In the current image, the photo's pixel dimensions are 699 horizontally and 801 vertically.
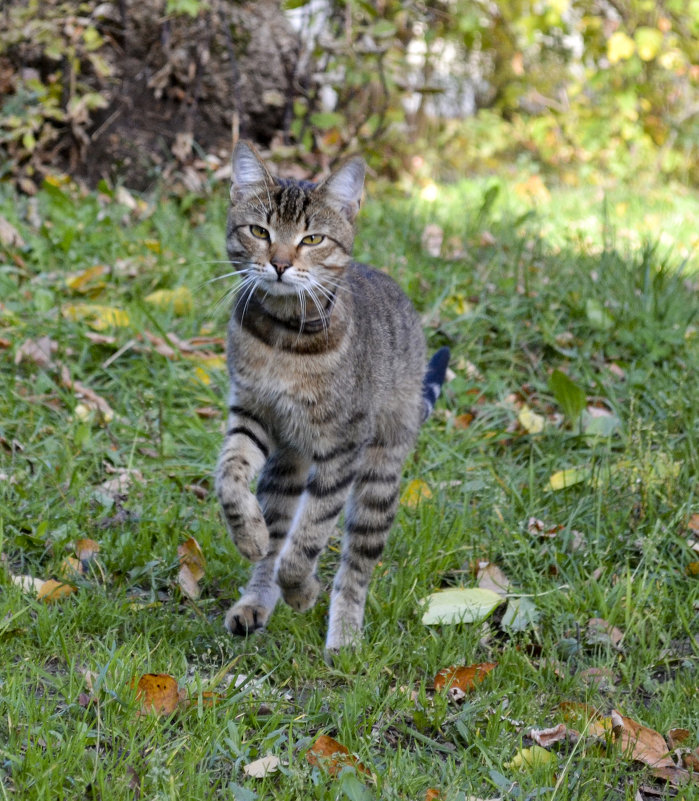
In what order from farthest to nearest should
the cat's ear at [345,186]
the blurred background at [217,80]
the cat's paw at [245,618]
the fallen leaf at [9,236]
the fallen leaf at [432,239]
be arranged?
the blurred background at [217,80] → the fallen leaf at [432,239] → the fallen leaf at [9,236] → the cat's ear at [345,186] → the cat's paw at [245,618]

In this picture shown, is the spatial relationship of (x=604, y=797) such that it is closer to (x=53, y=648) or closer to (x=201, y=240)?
(x=53, y=648)

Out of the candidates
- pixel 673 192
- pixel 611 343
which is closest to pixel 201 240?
pixel 611 343

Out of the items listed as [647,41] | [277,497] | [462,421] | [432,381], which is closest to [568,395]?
[462,421]

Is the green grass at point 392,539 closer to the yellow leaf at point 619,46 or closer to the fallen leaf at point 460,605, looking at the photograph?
the fallen leaf at point 460,605

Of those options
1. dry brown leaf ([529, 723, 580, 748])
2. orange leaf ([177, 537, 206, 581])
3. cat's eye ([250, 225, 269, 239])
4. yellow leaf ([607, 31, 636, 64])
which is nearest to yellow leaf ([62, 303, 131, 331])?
orange leaf ([177, 537, 206, 581])

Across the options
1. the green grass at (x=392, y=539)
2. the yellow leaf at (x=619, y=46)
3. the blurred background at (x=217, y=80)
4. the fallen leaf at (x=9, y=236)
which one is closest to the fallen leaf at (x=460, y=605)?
the green grass at (x=392, y=539)

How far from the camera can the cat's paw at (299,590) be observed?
3127 millimetres

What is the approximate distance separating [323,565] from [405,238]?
2.87 m

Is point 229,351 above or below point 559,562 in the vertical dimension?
above

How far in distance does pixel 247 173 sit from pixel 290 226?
0.98ft

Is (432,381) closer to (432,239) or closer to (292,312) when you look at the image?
(292,312)

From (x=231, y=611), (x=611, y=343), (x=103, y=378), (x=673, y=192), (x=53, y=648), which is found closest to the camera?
(x=53, y=648)

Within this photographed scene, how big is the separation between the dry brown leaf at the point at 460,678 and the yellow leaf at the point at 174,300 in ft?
9.20

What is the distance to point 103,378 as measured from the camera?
4652 millimetres
